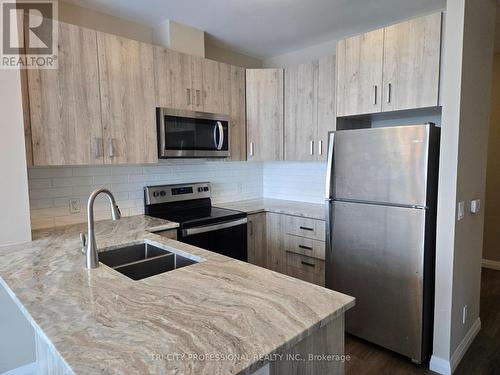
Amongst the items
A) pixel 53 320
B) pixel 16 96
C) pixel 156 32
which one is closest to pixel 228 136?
pixel 156 32

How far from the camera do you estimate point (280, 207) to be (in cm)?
329

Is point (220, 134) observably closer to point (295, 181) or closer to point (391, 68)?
point (295, 181)

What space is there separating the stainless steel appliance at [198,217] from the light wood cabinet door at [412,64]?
5.32 ft

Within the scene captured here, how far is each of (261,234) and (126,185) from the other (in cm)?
140

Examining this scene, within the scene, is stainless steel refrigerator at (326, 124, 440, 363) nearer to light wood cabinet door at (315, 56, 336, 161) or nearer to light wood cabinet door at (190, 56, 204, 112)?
light wood cabinet door at (315, 56, 336, 161)

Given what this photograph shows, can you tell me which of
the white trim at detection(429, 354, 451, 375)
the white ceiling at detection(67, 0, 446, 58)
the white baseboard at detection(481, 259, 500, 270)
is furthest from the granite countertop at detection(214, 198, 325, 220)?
the white baseboard at detection(481, 259, 500, 270)

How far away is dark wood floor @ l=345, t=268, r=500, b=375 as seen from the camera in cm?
213

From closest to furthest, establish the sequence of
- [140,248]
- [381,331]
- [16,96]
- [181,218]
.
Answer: [16,96] → [140,248] → [381,331] → [181,218]

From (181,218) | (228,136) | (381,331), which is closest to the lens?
(381,331)

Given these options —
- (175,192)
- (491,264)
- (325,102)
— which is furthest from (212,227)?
(491,264)

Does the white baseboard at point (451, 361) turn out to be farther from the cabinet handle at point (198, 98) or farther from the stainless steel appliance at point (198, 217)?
the cabinet handle at point (198, 98)

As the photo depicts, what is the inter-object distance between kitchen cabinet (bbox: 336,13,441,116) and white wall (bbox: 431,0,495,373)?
20 cm

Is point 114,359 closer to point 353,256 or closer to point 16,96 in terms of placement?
point 16,96

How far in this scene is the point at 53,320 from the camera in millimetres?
1038
